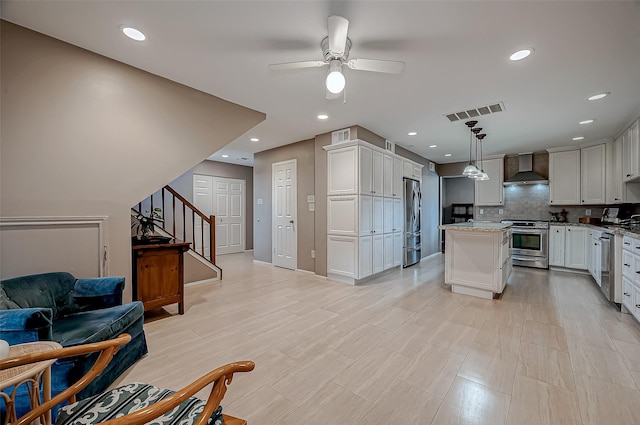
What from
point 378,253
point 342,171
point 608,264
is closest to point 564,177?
point 608,264

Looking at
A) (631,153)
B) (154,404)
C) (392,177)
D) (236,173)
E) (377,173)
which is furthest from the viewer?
(236,173)

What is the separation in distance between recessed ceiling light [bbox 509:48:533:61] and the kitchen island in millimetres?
2006

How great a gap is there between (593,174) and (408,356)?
18.7 feet

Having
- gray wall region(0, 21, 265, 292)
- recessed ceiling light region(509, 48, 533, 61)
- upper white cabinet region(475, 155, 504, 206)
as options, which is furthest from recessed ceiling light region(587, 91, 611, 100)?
gray wall region(0, 21, 265, 292)

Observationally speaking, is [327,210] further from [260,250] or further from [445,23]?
[445,23]

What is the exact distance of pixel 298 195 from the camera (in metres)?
5.25

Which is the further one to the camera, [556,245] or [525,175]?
[525,175]

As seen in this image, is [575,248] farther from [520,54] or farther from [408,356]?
[408,356]

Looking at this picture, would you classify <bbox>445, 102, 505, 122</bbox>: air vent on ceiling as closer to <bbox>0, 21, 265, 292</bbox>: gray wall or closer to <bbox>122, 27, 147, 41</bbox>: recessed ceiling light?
<bbox>0, 21, 265, 292</bbox>: gray wall

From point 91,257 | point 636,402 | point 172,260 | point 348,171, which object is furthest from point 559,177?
point 91,257

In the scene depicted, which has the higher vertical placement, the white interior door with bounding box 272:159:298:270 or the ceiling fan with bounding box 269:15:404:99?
the ceiling fan with bounding box 269:15:404:99

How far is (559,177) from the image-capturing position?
17.9 feet

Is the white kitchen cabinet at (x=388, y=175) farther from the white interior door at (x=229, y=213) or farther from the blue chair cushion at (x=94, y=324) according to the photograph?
the white interior door at (x=229, y=213)

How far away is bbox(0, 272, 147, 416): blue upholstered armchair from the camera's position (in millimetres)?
1416
